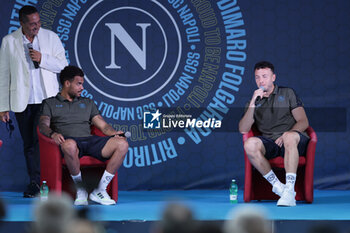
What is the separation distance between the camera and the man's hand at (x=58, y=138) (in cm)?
379

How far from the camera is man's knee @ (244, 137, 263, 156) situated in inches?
149

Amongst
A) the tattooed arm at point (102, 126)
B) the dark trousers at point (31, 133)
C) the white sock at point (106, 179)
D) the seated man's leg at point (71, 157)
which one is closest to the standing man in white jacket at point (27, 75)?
the dark trousers at point (31, 133)

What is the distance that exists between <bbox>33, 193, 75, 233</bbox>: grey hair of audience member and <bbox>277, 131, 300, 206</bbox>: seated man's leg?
3.58 m

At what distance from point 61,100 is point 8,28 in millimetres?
1354

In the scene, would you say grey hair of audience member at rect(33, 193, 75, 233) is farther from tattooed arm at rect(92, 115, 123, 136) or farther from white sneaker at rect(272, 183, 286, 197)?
tattooed arm at rect(92, 115, 123, 136)

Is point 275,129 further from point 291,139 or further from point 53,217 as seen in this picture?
point 53,217

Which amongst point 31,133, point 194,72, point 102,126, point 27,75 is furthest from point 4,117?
point 194,72

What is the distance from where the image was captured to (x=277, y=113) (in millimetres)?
4117

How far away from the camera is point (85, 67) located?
201 inches

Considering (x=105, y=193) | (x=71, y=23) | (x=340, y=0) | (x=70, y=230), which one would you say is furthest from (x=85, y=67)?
(x=70, y=230)

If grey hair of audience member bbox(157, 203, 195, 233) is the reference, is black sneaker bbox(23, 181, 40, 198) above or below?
below

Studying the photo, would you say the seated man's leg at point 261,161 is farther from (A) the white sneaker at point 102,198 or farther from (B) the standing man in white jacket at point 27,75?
A: (B) the standing man in white jacket at point 27,75

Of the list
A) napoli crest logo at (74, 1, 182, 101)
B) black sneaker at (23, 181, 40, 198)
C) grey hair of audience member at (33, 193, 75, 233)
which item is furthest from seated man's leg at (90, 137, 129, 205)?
grey hair of audience member at (33, 193, 75, 233)

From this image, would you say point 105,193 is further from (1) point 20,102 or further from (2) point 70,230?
(2) point 70,230
